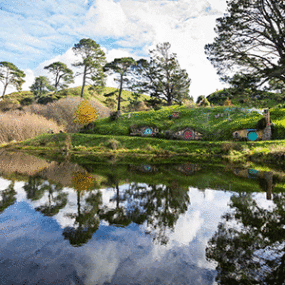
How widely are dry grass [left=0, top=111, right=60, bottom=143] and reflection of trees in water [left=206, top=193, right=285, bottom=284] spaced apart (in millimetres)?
40650

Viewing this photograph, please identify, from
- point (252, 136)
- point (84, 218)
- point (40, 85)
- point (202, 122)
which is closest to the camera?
point (84, 218)

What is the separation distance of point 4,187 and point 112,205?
527 cm

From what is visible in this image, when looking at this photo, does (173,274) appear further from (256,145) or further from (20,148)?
(20,148)

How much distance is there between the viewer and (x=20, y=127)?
3781 centimetres

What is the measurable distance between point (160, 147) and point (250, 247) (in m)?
25.4

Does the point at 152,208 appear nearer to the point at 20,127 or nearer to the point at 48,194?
the point at 48,194

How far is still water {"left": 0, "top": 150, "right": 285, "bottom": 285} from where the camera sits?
3217 mm

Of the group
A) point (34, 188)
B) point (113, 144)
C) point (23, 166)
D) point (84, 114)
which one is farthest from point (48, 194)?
point (84, 114)

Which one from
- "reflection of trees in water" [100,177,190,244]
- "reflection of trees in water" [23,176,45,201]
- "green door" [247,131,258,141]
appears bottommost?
"reflection of trees in water" [23,176,45,201]

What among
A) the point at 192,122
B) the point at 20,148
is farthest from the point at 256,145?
the point at 20,148

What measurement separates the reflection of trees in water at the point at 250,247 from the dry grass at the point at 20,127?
133 feet

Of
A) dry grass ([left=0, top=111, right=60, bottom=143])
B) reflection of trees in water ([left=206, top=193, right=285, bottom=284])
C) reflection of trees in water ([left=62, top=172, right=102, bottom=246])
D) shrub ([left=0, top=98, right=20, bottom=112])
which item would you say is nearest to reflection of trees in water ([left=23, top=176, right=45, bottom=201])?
reflection of trees in water ([left=62, top=172, right=102, bottom=246])

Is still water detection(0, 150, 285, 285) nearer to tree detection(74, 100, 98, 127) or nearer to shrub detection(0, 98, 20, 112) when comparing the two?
tree detection(74, 100, 98, 127)

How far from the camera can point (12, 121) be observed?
3750 cm
